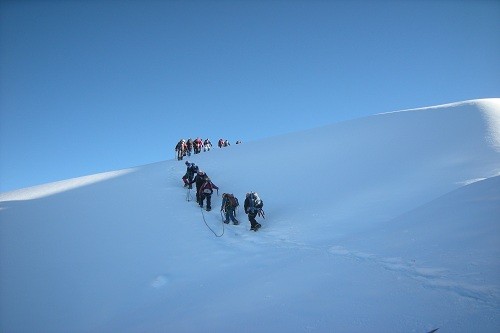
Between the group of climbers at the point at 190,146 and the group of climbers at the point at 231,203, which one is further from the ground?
the group of climbers at the point at 190,146

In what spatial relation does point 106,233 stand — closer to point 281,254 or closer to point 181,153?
point 281,254

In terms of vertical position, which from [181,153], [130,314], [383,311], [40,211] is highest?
[181,153]

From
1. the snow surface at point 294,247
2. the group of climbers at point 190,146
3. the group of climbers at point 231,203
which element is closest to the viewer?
the snow surface at point 294,247

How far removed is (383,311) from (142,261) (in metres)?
5.65

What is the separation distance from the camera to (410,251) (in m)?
5.05

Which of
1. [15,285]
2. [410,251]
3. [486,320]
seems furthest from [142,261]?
[486,320]

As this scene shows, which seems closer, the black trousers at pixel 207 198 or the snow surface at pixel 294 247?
the snow surface at pixel 294 247

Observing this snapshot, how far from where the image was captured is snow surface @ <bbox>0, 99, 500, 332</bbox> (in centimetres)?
405

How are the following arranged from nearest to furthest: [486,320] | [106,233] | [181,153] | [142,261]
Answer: [486,320] → [142,261] → [106,233] → [181,153]

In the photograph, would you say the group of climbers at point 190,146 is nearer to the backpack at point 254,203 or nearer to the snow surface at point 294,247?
the snow surface at point 294,247

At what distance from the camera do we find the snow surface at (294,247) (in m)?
4.05

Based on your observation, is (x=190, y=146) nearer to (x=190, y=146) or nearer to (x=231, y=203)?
(x=190, y=146)

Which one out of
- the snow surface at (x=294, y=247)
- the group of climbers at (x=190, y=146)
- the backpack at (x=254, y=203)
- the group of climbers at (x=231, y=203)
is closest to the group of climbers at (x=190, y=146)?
the group of climbers at (x=190, y=146)

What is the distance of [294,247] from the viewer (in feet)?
22.5
